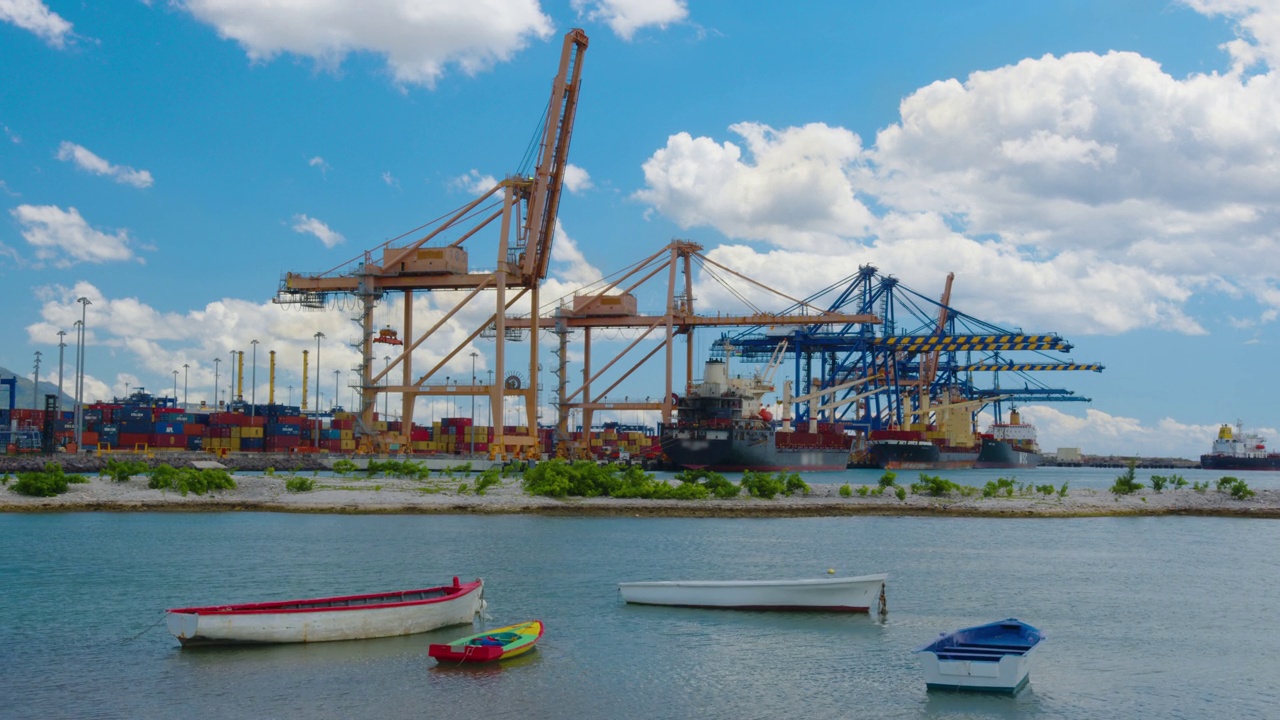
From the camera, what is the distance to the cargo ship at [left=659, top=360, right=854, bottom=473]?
8281cm

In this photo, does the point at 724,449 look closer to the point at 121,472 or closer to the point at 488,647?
the point at 121,472

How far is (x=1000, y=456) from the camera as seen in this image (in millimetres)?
141875

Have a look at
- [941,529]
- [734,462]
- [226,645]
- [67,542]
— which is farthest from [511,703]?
[734,462]

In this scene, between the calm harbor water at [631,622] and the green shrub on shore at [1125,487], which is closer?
the calm harbor water at [631,622]

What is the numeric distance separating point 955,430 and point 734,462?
193ft

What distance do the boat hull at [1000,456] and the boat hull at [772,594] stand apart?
377ft

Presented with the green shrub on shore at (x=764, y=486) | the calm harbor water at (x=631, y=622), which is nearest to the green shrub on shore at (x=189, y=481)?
the calm harbor water at (x=631, y=622)

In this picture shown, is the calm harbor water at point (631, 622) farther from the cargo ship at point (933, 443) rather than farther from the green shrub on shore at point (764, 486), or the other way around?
the cargo ship at point (933, 443)

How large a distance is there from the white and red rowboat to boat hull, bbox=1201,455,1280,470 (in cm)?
16696

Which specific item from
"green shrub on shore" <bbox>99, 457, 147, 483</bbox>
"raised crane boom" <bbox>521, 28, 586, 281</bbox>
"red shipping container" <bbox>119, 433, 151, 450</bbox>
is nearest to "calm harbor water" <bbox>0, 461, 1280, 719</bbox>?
"green shrub on shore" <bbox>99, 457, 147, 483</bbox>

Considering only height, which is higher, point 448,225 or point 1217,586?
point 448,225

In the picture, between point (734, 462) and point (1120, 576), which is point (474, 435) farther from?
point (1120, 576)

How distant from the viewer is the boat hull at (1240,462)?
162 metres

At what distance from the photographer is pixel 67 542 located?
3612 centimetres
